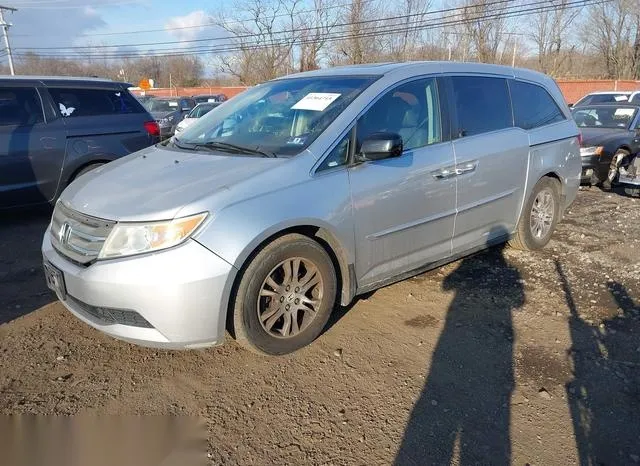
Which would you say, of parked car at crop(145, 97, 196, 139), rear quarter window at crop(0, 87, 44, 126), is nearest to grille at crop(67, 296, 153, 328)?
rear quarter window at crop(0, 87, 44, 126)

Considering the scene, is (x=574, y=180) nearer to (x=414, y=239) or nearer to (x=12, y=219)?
(x=414, y=239)

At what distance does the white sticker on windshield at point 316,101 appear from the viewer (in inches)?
142

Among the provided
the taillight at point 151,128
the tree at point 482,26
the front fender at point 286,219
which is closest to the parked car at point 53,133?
the taillight at point 151,128

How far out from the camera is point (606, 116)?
1011cm

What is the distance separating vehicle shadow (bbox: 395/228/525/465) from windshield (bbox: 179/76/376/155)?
1.65m

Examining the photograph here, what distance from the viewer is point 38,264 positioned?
4.84m

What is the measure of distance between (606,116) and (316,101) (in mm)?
8661

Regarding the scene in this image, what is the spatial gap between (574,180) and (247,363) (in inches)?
163

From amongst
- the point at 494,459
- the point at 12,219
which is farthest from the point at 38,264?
the point at 494,459

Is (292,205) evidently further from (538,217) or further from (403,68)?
(538,217)

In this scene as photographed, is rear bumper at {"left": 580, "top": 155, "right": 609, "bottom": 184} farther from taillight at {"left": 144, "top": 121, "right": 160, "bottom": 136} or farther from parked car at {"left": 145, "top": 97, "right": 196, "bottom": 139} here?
parked car at {"left": 145, "top": 97, "right": 196, "bottom": 139}

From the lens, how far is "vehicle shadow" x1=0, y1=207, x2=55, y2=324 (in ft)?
13.0

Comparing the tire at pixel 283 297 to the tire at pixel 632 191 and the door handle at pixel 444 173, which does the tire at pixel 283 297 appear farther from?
the tire at pixel 632 191

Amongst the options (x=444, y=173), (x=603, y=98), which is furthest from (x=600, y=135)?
(x=603, y=98)
